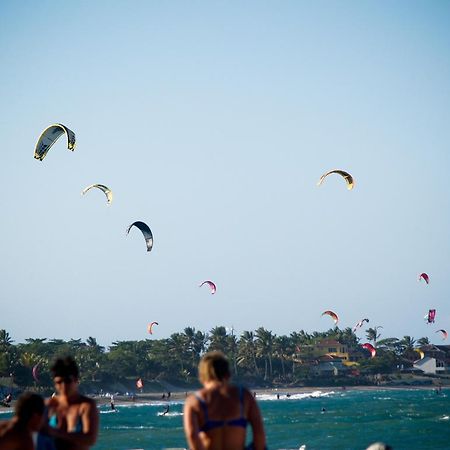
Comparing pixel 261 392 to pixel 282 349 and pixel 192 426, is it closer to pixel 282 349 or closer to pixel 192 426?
pixel 282 349

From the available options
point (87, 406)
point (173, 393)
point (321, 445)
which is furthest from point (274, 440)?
point (173, 393)

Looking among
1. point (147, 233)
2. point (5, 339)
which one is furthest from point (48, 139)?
point (5, 339)

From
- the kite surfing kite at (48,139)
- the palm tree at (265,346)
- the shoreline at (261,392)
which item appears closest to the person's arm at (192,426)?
the kite surfing kite at (48,139)

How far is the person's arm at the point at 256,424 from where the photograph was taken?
4477 mm

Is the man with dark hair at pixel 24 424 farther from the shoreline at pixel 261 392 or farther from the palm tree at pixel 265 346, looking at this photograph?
the palm tree at pixel 265 346

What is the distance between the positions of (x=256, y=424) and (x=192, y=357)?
110 m

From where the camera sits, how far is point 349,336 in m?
137

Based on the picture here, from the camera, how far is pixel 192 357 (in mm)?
112938

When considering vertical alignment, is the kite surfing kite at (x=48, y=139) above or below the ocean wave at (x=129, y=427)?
above

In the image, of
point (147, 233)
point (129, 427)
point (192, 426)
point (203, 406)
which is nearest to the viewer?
point (192, 426)

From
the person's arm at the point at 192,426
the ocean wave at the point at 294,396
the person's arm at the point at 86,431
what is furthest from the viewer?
the ocean wave at the point at 294,396

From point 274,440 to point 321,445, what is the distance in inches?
156

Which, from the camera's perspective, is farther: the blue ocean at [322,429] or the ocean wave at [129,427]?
the ocean wave at [129,427]

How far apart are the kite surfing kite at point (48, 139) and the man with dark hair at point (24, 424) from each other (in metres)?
16.7
